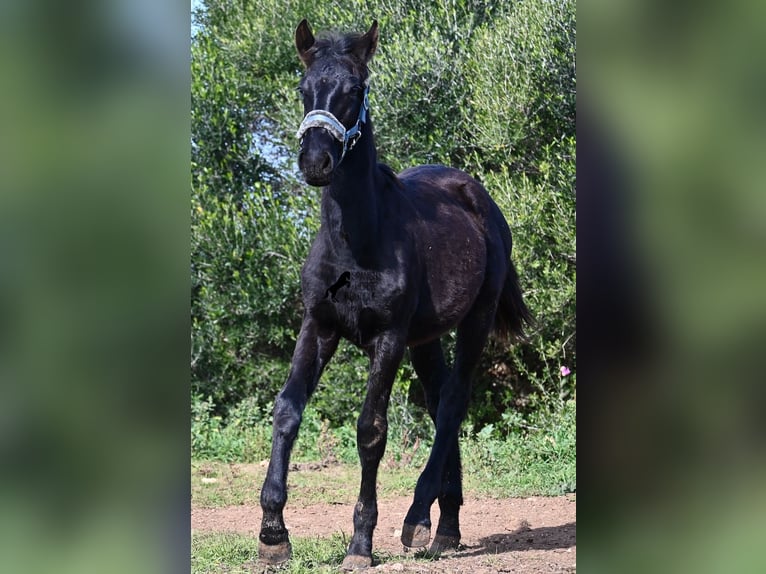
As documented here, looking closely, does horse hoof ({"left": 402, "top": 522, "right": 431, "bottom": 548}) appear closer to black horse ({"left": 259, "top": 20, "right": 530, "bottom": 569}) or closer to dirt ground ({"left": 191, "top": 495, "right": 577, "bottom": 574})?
black horse ({"left": 259, "top": 20, "right": 530, "bottom": 569})

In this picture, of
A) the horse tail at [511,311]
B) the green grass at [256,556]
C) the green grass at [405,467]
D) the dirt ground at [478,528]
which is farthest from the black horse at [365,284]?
the green grass at [405,467]

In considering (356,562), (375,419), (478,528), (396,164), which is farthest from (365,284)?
(396,164)

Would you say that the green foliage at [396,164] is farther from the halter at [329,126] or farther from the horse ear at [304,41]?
the halter at [329,126]

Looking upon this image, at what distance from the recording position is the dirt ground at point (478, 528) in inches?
167

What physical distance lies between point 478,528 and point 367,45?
3348 millimetres

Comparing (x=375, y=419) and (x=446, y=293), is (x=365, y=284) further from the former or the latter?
(x=446, y=293)

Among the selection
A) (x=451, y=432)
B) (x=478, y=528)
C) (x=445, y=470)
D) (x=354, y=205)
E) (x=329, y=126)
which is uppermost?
(x=329, y=126)

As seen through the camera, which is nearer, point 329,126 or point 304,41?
point 329,126

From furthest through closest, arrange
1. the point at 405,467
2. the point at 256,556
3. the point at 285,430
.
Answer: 1. the point at 405,467
2. the point at 256,556
3. the point at 285,430

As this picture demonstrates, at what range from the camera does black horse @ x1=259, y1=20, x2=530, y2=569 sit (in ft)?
13.3

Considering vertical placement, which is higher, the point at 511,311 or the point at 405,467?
the point at 511,311

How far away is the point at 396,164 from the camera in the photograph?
8906 millimetres
